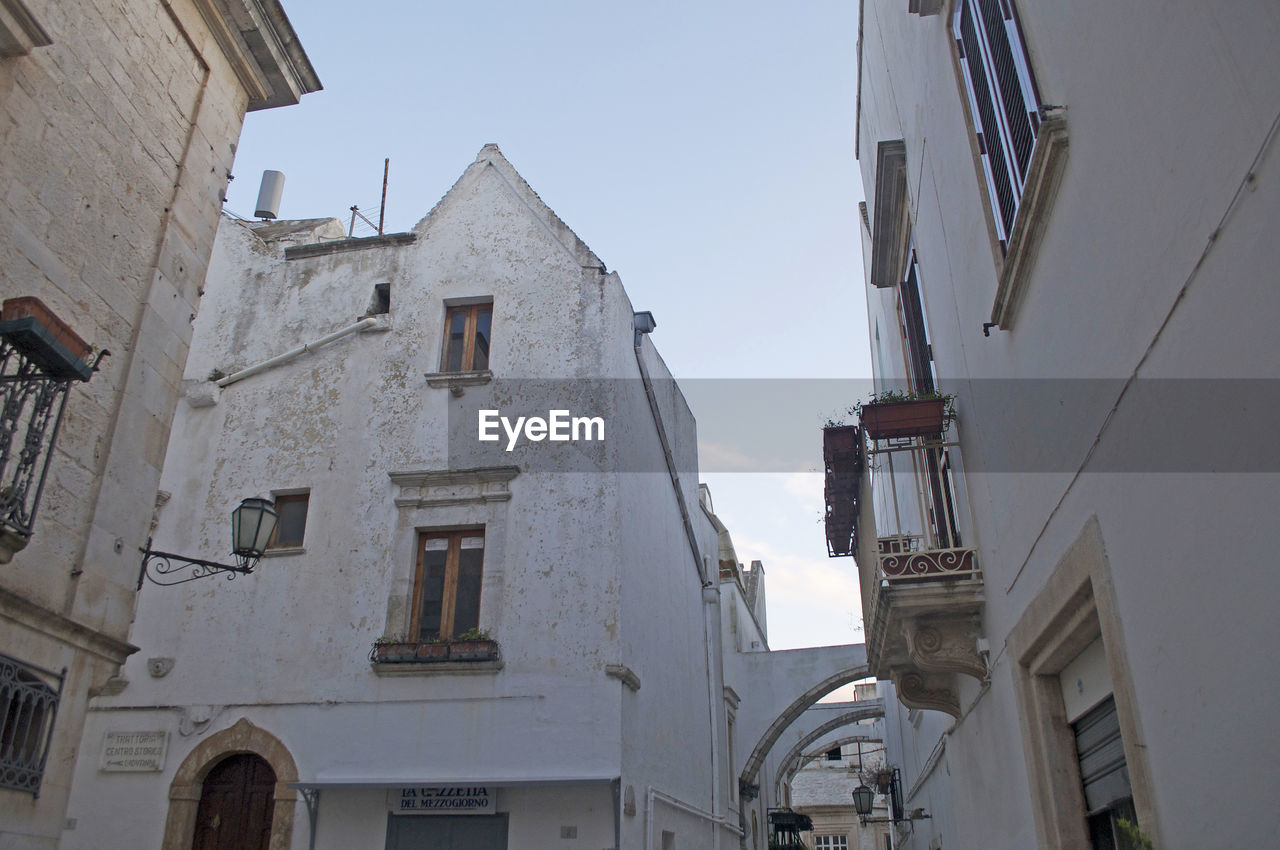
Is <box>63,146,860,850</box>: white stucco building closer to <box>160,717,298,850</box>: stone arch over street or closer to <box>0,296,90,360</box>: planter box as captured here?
<box>160,717,298,850</box>: stone arch over street

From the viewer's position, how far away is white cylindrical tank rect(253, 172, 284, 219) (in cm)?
1784

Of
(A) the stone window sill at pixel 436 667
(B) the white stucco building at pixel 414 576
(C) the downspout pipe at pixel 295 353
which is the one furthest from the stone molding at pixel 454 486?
(C) the downspout pipe at pixel 295 353

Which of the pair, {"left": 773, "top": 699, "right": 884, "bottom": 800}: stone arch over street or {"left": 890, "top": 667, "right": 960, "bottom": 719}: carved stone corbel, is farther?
{"left": 773, "top": 699, "right": 884, "bottom": 800}: stone arch over street

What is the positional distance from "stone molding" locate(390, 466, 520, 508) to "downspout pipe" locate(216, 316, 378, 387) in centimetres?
251

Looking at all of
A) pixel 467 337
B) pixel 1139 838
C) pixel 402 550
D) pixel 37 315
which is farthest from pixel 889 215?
pixel 37 315

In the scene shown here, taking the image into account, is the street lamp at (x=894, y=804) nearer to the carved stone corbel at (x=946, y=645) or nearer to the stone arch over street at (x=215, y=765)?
the carved stone corbel at (x=946, y=645)

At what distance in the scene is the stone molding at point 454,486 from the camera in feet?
37.7

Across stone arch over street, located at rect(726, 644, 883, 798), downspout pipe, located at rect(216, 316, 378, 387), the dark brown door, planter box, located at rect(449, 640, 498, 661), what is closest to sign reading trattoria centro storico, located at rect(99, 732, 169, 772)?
the dark brown door

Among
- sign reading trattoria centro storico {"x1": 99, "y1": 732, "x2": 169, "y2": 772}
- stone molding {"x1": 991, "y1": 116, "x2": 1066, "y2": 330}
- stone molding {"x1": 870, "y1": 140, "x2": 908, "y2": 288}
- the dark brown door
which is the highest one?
stone molding {"x1": 870, "y1": 140, "x2": 908, "y2": 288}

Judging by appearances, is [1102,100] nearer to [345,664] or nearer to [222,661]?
[345,664]

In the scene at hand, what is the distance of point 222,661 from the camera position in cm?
1117

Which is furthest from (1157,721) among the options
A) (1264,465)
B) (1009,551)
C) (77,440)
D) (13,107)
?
(13,107)

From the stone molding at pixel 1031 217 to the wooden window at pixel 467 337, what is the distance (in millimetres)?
8668

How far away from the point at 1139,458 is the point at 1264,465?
886mm
